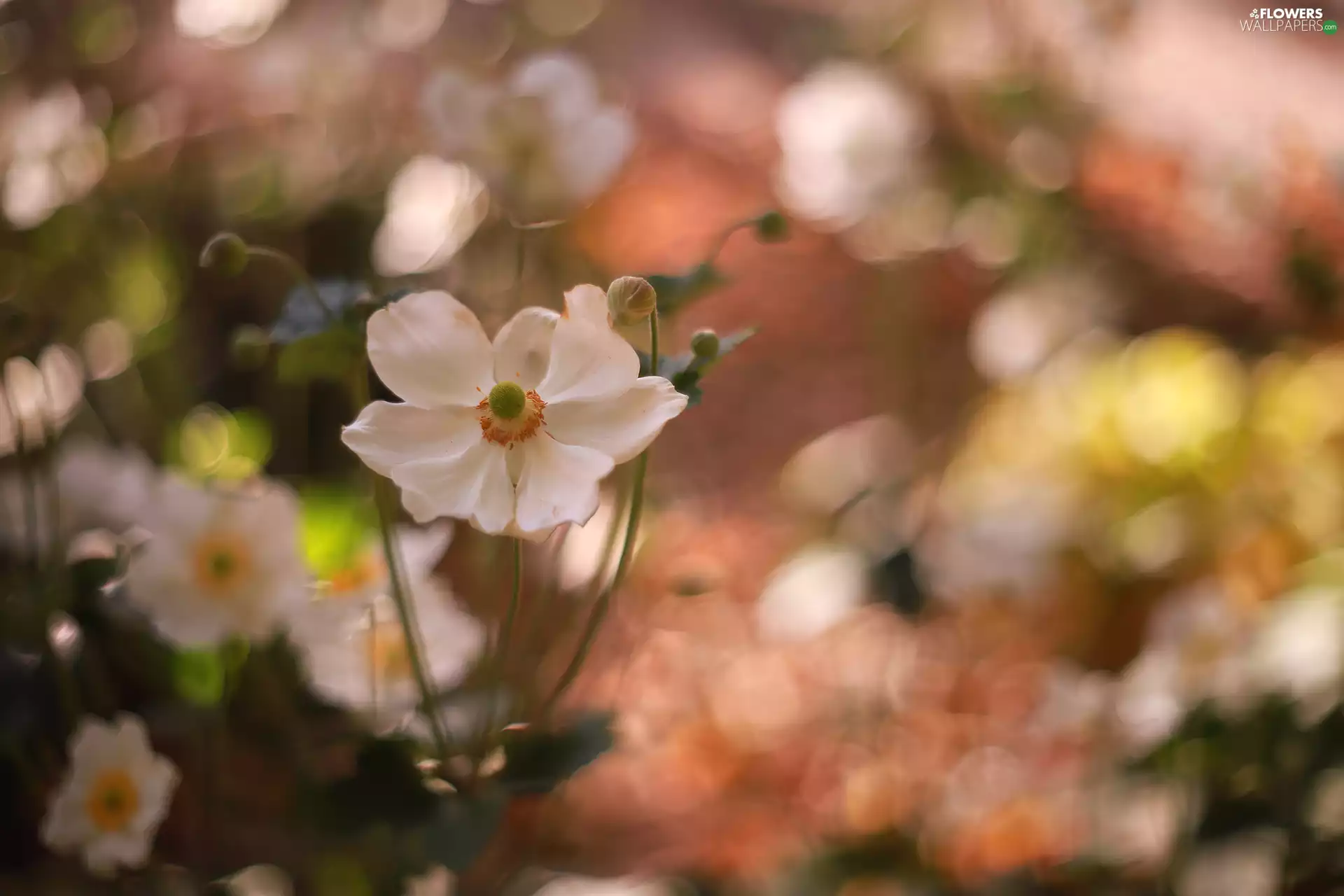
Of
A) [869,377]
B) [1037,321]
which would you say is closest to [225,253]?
[1037,321]

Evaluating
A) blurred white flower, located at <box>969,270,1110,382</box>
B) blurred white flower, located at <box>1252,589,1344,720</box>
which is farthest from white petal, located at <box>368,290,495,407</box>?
blurred white flower, located at <box>969,270,1110,382</box>

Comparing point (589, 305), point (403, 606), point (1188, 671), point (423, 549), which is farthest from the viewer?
point (1188, 671)

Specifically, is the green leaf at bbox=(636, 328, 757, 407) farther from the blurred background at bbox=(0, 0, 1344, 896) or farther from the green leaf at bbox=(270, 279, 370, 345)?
the green leaf at bbox=(270, 279, 370, 345)

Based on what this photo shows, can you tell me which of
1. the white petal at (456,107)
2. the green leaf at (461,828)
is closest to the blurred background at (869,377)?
the white petal at (456,107)

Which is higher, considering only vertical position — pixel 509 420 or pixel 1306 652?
pixel 509 420

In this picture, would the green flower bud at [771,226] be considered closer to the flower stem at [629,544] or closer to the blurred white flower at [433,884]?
the flower stem at [629,544]

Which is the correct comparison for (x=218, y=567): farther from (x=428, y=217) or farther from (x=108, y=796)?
(x=428, y=217)

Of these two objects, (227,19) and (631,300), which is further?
(227,19)

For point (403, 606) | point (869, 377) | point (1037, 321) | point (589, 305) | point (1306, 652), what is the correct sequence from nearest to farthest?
point (589, 305) → point (403, 606) → point (1306, 652) → point (1037, 321) → point (869, 377)
